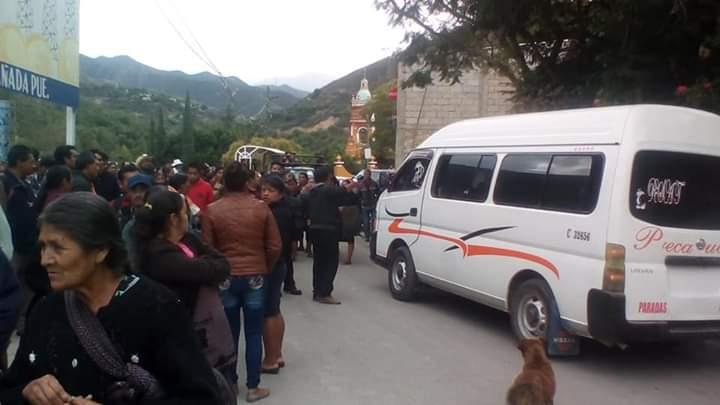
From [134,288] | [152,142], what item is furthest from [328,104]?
[134,288]

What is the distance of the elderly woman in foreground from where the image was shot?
197cm

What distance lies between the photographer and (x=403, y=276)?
33.8 ft

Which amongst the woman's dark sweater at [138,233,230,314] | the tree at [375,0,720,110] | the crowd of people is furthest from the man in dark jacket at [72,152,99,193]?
the tree at [375,0,720,110]

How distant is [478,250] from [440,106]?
22.0 meters

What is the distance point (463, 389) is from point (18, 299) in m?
4.00

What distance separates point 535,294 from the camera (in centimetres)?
739

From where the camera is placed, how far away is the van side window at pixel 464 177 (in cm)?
848

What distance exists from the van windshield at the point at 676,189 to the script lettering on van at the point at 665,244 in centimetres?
11

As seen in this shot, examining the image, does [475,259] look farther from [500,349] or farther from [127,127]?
[127,127]

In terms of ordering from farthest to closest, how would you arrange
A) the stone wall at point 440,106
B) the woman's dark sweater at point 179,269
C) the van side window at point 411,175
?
1. the stone wall at point 440,106
2. the van side window at point 411,175
3. the woman's dark sweater at point 179,269

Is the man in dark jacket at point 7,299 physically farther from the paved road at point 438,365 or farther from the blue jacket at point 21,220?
the blue jacket at point 21,220

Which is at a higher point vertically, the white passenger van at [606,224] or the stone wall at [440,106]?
the stone wall at [440,106]

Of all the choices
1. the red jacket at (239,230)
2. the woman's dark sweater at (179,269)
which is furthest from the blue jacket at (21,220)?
the woman's dark sweater at (179,269)

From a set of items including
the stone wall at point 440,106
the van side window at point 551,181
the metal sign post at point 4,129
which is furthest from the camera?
the stone wall at point 440,106
